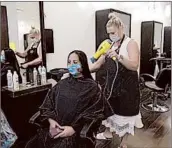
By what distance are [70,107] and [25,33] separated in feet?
1.66

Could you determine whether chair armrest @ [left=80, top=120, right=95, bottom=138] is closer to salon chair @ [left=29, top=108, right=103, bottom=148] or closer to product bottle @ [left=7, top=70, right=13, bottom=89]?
salon chair @ [left=29, top=108, right=103, bottom=148]

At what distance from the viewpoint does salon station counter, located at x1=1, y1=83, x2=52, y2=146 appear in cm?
136

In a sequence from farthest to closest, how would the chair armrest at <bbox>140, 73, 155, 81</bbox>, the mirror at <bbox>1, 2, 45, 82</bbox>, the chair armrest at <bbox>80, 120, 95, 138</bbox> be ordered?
the chair armrest at <bbox>140, 73, 155, 81</bbox>, the mirror at <bbox>1, 2, 45, 82</bbox>, the chair armrest at <bbox>80, 120, 95, 138</bbox>

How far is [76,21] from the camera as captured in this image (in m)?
1.33

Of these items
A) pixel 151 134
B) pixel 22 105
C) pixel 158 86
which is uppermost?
pixel 158 86

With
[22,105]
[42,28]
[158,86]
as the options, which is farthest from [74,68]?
[158,86]

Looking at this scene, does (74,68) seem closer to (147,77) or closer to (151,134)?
(147,77)

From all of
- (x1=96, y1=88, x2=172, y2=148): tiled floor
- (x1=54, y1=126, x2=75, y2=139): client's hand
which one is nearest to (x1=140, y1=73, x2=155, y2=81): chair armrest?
(x1=96, y1=88, x2=172, y2=148): tiled floor

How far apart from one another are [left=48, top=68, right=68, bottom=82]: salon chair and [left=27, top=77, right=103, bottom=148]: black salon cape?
3 cm

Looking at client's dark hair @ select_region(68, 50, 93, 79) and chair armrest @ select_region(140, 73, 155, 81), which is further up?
client's dark hair @ select_region(68, 50, 93, 79)

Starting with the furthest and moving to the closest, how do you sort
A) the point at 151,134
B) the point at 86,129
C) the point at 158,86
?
the point at 151,134, the point at 158,86, the point at 86,129

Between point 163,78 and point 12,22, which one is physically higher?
point 12,22

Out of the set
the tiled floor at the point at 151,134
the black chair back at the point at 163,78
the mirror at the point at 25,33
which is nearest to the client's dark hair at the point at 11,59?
the mirror at the point at 25,33

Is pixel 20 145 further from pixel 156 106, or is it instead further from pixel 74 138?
pixel 156 106
